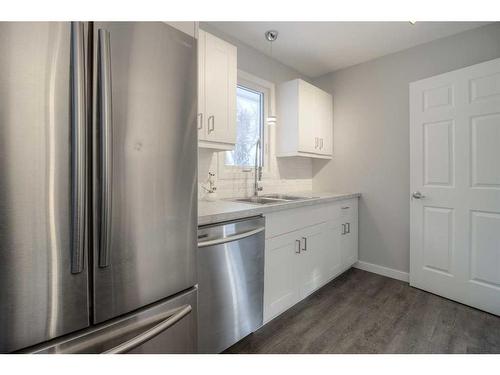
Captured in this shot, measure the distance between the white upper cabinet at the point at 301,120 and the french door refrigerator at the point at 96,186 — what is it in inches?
70.2

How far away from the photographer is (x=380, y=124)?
288cm

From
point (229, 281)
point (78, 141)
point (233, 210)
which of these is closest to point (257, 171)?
point (233, 210)

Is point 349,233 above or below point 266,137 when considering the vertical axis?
below

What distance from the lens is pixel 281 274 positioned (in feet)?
6.23

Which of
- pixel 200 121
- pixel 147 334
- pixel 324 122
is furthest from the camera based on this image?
pixel 324 122

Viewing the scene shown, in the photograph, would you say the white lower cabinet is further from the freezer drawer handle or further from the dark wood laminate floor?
the freezer drawer handle

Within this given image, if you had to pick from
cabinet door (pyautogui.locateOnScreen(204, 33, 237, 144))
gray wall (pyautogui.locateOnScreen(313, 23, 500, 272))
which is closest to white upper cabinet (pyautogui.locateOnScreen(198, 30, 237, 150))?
cabinet door (pyautogui.locateOnScreen(204, 33, 237, 144))

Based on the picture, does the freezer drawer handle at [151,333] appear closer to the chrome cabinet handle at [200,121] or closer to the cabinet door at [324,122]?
the chrome cabinet handle at [200,121]

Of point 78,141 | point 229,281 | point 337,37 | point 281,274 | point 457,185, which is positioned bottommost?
point 281,274

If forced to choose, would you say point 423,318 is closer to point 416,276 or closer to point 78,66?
point 416,276

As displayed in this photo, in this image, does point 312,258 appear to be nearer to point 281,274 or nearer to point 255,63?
point 281,274

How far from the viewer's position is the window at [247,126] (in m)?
2.58

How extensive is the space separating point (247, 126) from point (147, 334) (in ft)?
7.02

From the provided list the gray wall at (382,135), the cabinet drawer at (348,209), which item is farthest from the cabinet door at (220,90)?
the gray wall at (382,135)
